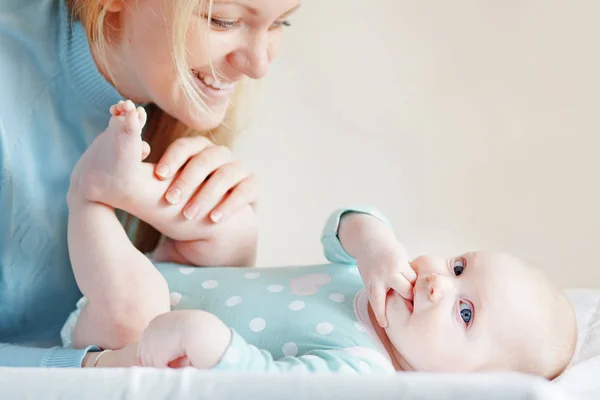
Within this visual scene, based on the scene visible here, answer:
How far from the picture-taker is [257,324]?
99 centimetres

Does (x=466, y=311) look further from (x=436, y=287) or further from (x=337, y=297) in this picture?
(x=337, y=297)

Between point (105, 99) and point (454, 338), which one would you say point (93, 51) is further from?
point (454, 338)

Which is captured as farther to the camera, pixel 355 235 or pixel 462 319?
pixel 355 235

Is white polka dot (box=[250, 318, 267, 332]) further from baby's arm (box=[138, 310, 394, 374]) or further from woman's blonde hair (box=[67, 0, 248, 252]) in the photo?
woman's blonde hair (box=[67, 0, 248, 252])

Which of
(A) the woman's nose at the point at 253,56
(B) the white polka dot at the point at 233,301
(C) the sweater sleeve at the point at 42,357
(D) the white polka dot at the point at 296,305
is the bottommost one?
(C) the sweater sleeve at the point at 42,357

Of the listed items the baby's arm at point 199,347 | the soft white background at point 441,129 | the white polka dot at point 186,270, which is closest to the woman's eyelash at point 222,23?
the white polka dot at point 186,270

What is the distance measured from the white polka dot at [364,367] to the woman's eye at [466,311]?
0.15 metres

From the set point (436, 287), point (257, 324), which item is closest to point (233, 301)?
point (257, 324)

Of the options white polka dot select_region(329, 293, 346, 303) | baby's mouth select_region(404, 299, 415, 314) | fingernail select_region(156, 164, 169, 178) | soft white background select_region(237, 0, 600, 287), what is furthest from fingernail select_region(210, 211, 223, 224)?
soft white background select_region(237, 0, 600, 287)

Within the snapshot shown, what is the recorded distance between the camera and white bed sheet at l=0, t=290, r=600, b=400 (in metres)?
0.56

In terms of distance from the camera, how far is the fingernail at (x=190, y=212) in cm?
109

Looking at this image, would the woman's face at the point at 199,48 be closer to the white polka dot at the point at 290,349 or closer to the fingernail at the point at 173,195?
the fingernail at the point at 173,195

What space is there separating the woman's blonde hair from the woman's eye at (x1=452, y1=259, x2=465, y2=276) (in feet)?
1.46

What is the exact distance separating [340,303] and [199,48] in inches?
16.5
